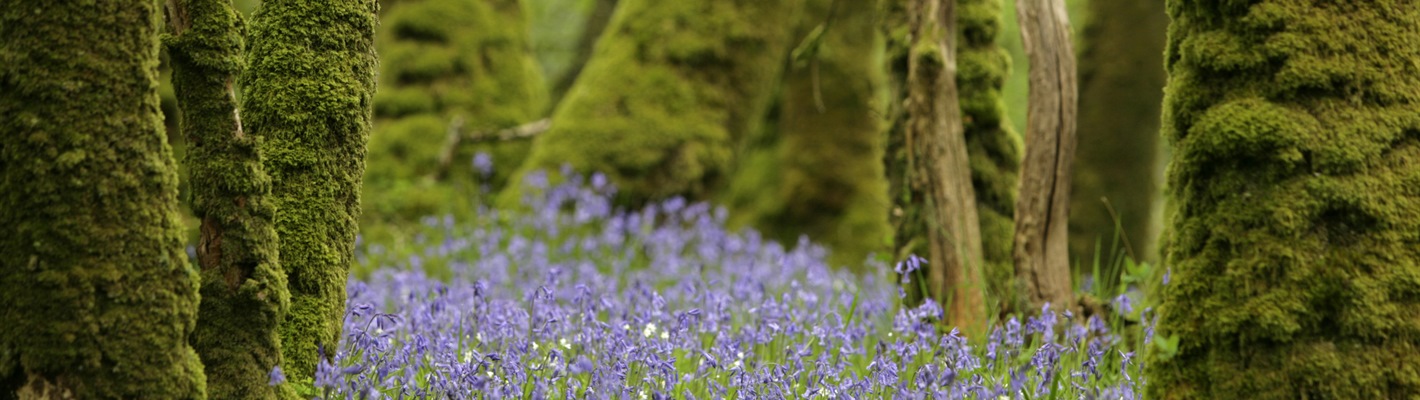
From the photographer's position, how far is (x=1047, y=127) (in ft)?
14.2

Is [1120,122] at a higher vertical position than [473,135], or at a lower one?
lower

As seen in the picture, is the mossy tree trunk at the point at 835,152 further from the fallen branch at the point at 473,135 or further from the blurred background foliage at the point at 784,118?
the fallen branch at the point at 473,135

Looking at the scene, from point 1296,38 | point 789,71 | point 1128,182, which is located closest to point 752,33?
point 789,71

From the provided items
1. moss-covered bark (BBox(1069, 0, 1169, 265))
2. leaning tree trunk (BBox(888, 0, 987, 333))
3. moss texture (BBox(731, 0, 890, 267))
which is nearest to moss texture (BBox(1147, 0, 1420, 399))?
leaning tree trunk (BBox(888, 0, 987, 333))

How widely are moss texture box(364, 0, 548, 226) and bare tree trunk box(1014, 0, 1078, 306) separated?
5.64 meters

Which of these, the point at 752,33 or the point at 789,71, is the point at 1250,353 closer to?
the point at 752,33

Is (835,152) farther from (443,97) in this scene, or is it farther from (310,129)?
(310,129)

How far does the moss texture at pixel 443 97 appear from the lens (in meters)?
9.09

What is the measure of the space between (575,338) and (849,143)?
671cm

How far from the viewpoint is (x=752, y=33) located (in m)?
8.90

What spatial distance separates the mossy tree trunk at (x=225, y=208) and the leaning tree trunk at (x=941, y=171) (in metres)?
2.84

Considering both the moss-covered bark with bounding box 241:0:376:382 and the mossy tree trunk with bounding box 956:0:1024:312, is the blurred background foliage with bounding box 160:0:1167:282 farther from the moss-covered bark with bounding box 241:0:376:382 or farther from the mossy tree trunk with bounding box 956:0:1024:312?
the moss-covered bark with bounding box 241:0:376:382

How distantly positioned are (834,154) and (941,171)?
534 centimetres

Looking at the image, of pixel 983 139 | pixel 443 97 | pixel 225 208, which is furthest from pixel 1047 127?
pixel 443 97
